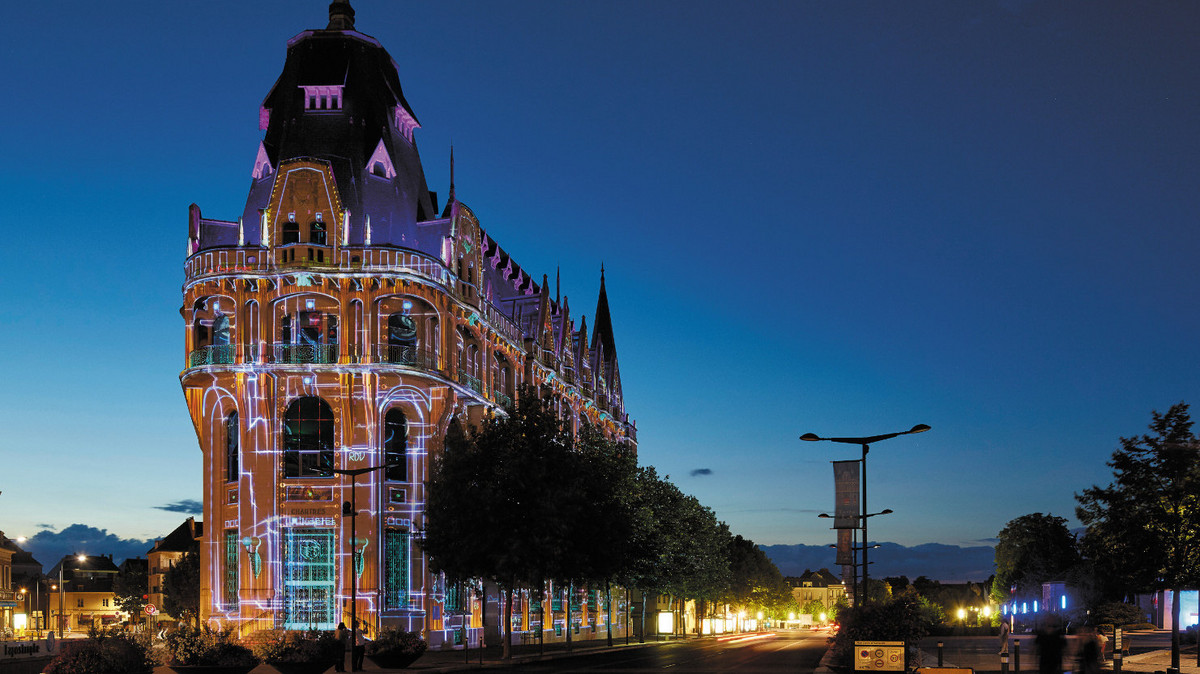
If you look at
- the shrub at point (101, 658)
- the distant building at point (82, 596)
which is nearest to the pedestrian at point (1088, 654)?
the shrub at point (101, 658)

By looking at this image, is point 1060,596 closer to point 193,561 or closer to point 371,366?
point 371,366

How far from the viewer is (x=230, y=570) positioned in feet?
195

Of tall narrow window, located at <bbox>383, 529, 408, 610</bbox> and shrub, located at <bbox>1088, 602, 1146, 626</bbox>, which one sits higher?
tall narrow window, located at <bbox>383, 529, 408, 610</bbox>

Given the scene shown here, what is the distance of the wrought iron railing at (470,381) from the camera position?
65875 millimetres

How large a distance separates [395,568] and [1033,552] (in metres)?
82.6

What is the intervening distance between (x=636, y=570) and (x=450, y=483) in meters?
17.6

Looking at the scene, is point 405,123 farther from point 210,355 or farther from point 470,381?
point 210,355

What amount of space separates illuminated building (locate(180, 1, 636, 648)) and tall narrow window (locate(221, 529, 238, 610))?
3.1 inches

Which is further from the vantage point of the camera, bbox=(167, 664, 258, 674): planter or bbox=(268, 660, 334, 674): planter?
bbox=(268, 660, 334, 674): planter

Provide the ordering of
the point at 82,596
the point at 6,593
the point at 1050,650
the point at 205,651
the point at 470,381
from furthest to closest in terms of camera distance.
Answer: the point at 82,596
the point at 6,593
the point at 470,381
the point at 205,651
the point at 1050,650

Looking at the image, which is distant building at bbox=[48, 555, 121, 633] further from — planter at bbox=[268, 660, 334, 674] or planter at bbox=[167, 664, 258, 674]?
planter at bbox=[167, 664, 258, 674]

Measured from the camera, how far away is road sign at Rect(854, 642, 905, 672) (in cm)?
2942

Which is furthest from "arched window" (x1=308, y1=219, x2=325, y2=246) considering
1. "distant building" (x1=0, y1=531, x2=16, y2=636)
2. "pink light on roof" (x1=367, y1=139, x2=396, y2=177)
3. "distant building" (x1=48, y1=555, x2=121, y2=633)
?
"distant building" (x1=48, y1=555, x2=121, y2=633)

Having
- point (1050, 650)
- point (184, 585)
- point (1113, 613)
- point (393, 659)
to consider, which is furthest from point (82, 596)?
point (1050, 650)
